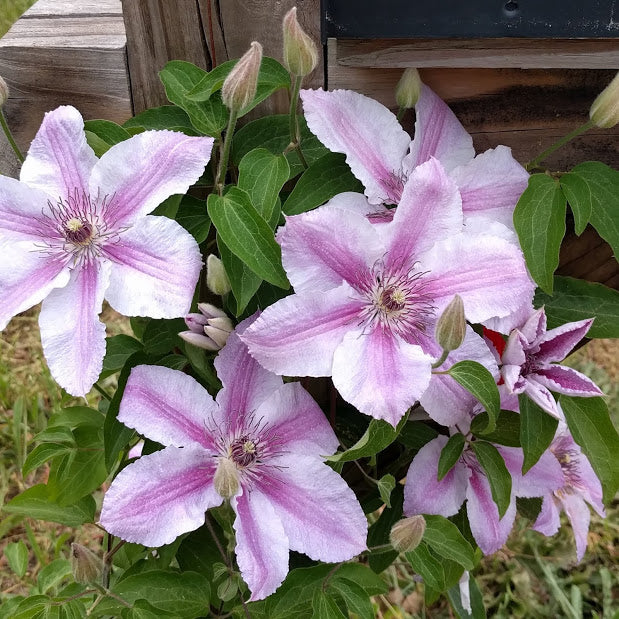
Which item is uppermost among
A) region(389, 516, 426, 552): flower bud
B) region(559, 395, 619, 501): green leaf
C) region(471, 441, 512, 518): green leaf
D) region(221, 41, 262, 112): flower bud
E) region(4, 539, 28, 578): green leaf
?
region(221, 41, 262, 112): flower bud

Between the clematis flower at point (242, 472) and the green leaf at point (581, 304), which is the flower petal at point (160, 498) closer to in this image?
the clematis flower at point (242, 472)

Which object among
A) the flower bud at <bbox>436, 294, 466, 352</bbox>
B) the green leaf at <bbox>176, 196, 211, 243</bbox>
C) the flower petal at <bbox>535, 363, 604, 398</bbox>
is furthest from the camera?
the green leaf at <bbox>176, 196, 211, 243</bbox>

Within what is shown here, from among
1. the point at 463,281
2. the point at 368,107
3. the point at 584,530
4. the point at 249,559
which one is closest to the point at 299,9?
the point at 368,107

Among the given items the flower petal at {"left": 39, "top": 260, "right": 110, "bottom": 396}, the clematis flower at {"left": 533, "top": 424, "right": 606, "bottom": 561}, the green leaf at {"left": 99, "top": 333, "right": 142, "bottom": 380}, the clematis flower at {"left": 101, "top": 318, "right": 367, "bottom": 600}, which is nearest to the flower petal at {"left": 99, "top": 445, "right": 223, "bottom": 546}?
the clematis flower at {"left": 101, "top": 318, "right": 367, "bottom": 600}

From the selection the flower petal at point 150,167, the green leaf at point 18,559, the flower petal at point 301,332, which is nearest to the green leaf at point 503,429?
the flower petal at point 301,332

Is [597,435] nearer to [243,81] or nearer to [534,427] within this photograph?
[534,427]

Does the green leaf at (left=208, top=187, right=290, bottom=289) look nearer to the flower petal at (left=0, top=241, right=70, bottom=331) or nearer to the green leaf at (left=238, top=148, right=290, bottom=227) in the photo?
the green leaf at (left=238, top=148, right=290, bottom=227)

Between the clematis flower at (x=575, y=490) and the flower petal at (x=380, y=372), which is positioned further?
the clematis flower at (x=575, y=490)
